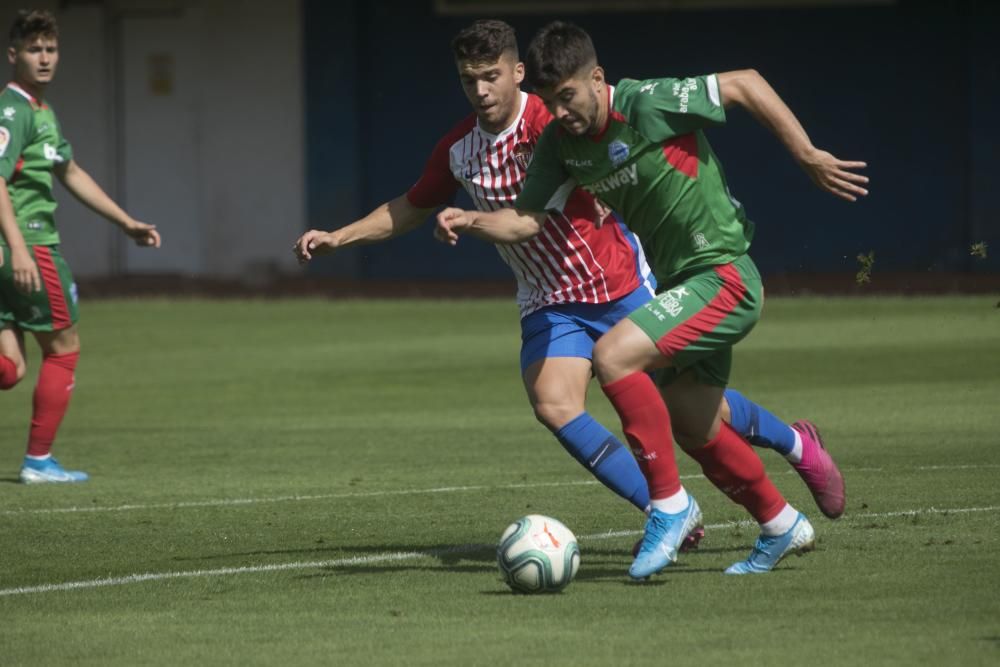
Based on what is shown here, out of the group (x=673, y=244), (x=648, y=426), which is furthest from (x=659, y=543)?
(x=673, y=244)

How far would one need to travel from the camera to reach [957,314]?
1966cm

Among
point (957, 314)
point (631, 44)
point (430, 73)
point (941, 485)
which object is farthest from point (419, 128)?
point (941, 485)

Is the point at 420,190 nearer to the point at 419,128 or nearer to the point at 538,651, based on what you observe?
the point at 538,651

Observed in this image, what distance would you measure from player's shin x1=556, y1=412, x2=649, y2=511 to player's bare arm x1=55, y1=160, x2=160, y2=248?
3394mm

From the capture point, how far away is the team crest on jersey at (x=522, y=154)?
741 cm

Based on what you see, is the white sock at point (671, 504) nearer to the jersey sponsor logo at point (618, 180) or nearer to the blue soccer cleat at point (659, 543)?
the blue soccer cleat at point (659, 543)

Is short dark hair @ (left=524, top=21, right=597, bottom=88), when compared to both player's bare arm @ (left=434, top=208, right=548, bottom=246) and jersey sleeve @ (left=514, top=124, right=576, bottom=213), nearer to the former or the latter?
jersey sleeve @ (left=514, top=124, right=576, bottom=213)

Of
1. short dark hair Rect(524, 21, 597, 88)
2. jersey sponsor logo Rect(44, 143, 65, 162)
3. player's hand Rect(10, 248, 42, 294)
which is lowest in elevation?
player's hand Rect(10, 248, 42, 294)

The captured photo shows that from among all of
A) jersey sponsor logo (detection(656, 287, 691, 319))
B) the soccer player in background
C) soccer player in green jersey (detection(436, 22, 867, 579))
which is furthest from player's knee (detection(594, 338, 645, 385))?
the soccer player in background

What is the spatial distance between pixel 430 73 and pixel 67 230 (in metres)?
6.05

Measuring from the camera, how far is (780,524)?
260 inches

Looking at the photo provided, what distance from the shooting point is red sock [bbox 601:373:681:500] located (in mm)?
6434

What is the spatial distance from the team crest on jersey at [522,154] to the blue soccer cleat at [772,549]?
1.80 meters

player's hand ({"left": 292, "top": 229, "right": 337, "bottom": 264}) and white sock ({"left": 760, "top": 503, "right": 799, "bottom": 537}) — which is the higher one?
player's hand ({"left": 292, "top": 229, "right": 337, "bottom": 264})
